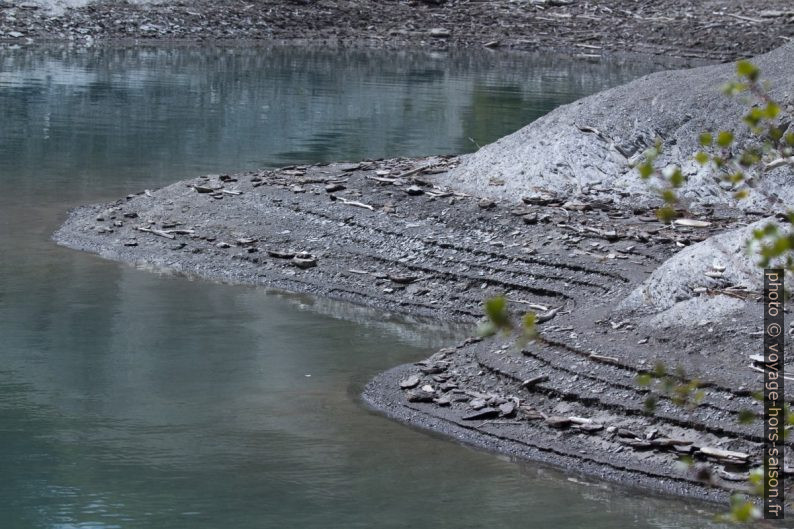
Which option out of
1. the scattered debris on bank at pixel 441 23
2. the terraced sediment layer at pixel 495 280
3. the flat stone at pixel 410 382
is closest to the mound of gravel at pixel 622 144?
the terraced sediment layer at pixel 495 280

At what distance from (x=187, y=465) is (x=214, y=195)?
7311 mm

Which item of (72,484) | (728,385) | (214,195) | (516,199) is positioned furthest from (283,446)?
(214,195)

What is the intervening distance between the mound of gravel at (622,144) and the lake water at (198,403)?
3.16 metres

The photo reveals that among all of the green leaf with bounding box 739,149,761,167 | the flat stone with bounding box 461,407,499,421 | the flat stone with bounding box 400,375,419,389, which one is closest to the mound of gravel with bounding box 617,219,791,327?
the flat stone with bounding box 461,407,499,421

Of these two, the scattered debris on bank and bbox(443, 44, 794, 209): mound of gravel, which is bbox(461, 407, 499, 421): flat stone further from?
the scattered debris on bank

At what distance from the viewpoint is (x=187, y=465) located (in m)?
7.98

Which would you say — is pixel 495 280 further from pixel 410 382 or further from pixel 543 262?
pixel 410 382

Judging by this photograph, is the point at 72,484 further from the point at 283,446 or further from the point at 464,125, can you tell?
the point at 464,125

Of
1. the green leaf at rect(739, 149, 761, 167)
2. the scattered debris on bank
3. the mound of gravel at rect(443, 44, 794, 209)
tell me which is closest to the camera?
the green leaf at rect(739, 149, 761, 167)

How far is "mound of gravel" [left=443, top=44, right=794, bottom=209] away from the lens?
13.6 meters

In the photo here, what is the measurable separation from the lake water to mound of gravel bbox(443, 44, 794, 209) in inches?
124

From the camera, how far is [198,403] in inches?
359

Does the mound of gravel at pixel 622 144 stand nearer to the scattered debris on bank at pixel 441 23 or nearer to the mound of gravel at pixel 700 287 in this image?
the mound of gravel at pixel 700 287

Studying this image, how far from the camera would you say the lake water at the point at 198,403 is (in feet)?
24.4
